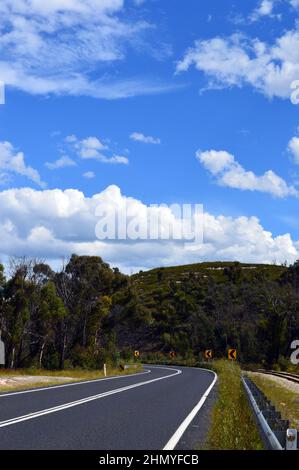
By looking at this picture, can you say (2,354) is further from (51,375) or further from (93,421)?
(93,421)

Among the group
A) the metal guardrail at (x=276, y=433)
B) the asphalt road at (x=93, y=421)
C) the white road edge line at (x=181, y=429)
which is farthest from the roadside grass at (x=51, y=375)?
the metal guardrail at (x=276, y=433)

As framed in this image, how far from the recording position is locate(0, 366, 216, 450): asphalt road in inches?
386

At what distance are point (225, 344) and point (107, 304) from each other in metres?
32.1

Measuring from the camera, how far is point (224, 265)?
17788 centimetres

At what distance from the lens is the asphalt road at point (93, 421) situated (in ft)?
32.2

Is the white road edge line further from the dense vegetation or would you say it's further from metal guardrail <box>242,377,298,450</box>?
the dense vegetation

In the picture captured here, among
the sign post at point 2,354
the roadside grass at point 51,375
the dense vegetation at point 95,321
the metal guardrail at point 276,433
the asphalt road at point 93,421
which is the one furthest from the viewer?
the dense vegetation at point 95,321

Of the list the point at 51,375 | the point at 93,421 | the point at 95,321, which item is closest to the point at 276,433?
the point at 93,421

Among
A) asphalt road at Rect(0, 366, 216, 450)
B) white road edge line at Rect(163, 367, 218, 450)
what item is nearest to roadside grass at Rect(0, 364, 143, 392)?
asphalt road at Rect(0, 366, 216, 450)

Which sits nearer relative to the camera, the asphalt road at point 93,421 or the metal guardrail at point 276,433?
the metal guardrail at point 276,433

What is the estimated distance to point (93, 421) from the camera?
12.8 m

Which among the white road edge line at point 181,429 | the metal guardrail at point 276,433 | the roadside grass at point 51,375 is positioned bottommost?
the roadside grass at point 51,375

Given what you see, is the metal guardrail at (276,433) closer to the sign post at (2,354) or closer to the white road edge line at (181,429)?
the white road edge line at (181,429)

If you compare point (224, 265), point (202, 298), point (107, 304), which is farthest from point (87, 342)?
point (224, 265)
